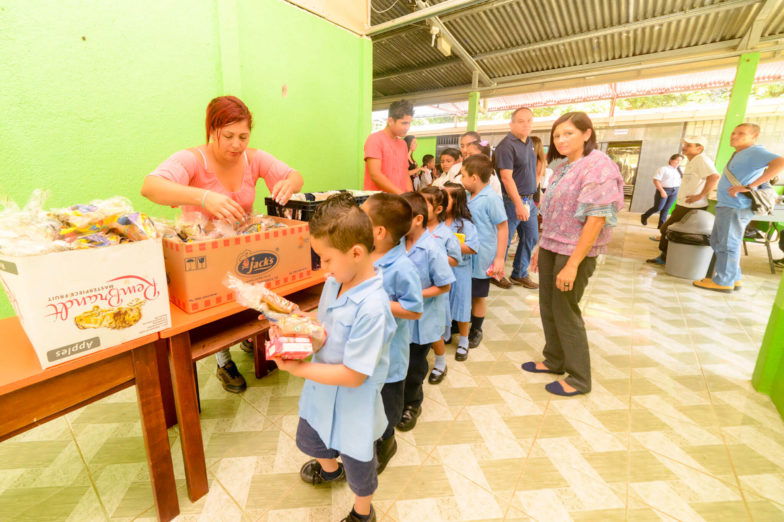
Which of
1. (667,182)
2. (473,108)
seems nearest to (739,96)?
(667,182)

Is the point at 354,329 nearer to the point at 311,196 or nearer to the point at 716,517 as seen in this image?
the point at 311,196

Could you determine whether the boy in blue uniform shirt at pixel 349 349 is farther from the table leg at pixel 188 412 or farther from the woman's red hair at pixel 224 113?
the woman's red hair at pixel 224 113

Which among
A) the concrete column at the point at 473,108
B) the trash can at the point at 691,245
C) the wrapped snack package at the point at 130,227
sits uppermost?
the concrete column at the point at 473,108

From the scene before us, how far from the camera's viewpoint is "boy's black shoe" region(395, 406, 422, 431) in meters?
1.97

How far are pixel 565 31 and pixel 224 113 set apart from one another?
561 centimetres

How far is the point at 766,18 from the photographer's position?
457 cm

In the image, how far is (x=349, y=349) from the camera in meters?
1.06

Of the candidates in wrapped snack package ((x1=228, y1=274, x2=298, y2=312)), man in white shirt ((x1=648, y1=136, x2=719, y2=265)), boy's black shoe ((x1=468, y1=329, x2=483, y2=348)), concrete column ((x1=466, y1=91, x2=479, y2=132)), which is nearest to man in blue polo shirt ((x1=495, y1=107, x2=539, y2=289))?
boy's black shoe ((x1=468, y1=329, x2=483, y2=348))

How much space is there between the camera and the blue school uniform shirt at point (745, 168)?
385 centimetres

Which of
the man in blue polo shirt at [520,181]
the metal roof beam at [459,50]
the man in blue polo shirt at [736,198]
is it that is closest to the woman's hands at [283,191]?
the man in blue polo shirt at [520,181]

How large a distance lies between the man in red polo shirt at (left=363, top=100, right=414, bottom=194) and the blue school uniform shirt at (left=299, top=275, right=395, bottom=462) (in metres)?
1.81

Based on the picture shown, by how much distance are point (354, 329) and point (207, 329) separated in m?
0.87

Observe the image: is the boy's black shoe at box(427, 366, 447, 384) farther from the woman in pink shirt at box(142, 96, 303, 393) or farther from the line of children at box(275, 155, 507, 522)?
the woman in pink shirt at box(142, 96, 303, 393)

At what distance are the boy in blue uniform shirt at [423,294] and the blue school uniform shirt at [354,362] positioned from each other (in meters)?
0.63
